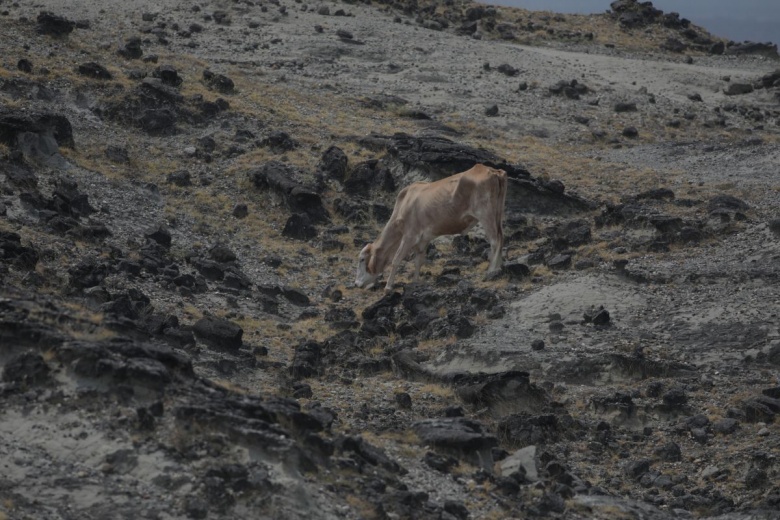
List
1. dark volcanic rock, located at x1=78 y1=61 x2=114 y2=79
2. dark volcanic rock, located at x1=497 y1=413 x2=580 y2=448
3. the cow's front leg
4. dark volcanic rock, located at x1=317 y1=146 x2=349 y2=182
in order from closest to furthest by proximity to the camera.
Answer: dark volcanic rock, located at x1=497 y1=413 x2=580 y2=448, the cow's front leg, dark volcanic rock, located at x1=317 y1=146 x2=349 y2=182, dark volcanic rock, located at x1=78 y1=61 x2=114 y2=79

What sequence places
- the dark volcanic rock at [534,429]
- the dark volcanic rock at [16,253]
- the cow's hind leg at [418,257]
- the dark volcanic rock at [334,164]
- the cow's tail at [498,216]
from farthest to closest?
the dark volcanic rock at [334,164], the cow's hind leg at [418,257], the cow's tail at [498,216], the dark volcanic rock at [16,253], the dark volcanic rock at [534,429]

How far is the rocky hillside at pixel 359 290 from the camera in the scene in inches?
633

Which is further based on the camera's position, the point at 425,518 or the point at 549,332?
the point at 549,332

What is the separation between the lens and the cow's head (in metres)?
29.9

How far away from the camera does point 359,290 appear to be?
29969 mm

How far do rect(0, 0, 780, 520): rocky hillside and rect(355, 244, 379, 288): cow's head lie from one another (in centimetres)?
35

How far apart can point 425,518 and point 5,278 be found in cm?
1044

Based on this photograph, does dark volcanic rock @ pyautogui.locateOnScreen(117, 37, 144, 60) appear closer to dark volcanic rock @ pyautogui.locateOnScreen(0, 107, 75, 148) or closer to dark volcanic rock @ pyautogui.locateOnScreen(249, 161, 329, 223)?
dark volcanic rock @ pyautogui.locateOnScreen(0, 107, 75, 148)

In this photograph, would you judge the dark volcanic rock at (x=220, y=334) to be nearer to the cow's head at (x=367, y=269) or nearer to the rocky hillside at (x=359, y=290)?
the rocky hillside at (x=359, y=290)

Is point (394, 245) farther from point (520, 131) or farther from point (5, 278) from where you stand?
point (520, 131)

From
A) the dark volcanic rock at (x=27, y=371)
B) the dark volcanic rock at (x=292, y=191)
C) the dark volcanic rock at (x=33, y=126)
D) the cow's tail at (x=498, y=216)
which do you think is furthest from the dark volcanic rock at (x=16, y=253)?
the dark volcanic rock at (x=292, y=191)

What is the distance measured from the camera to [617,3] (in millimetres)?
69562

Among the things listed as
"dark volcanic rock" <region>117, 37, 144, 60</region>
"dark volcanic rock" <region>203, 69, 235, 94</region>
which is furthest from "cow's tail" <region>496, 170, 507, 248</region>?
"dark volcanic rock" <region>117, 37, 144, 60</region>

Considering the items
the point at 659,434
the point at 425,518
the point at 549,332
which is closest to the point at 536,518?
the point at 425,518
